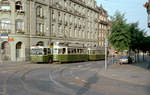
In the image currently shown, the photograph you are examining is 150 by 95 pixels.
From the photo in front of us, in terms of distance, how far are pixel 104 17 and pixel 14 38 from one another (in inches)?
1759

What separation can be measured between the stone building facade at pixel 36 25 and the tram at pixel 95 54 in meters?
2.16

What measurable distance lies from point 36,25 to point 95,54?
1317cm

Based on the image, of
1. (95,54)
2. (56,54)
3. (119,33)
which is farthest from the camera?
(95,54)

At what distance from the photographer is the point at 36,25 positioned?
137ft

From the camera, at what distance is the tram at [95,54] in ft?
133

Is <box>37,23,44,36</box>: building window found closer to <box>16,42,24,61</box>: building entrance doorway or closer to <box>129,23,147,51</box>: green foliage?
<box>16,42,24,61</box>: building entrance doorway

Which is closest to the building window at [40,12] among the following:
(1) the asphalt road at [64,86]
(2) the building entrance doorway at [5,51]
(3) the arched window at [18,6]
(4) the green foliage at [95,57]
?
(3) the arched window at [18,6]

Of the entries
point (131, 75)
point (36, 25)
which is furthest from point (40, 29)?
point (131, 75)

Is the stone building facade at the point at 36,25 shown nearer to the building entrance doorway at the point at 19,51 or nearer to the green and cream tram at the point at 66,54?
the building entrance doorway at the point at 19,51

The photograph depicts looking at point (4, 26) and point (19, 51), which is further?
point (19, 51)

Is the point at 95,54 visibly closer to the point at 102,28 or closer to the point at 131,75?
the point at 131,75

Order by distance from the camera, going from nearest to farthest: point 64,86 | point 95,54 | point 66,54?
1. point 64,86
2. point 66,54
3. point 95,54

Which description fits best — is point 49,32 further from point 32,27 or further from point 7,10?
point 7,10

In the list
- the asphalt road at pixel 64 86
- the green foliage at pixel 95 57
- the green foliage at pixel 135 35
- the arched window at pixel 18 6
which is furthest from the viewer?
the green foliage at pixel 95 57
